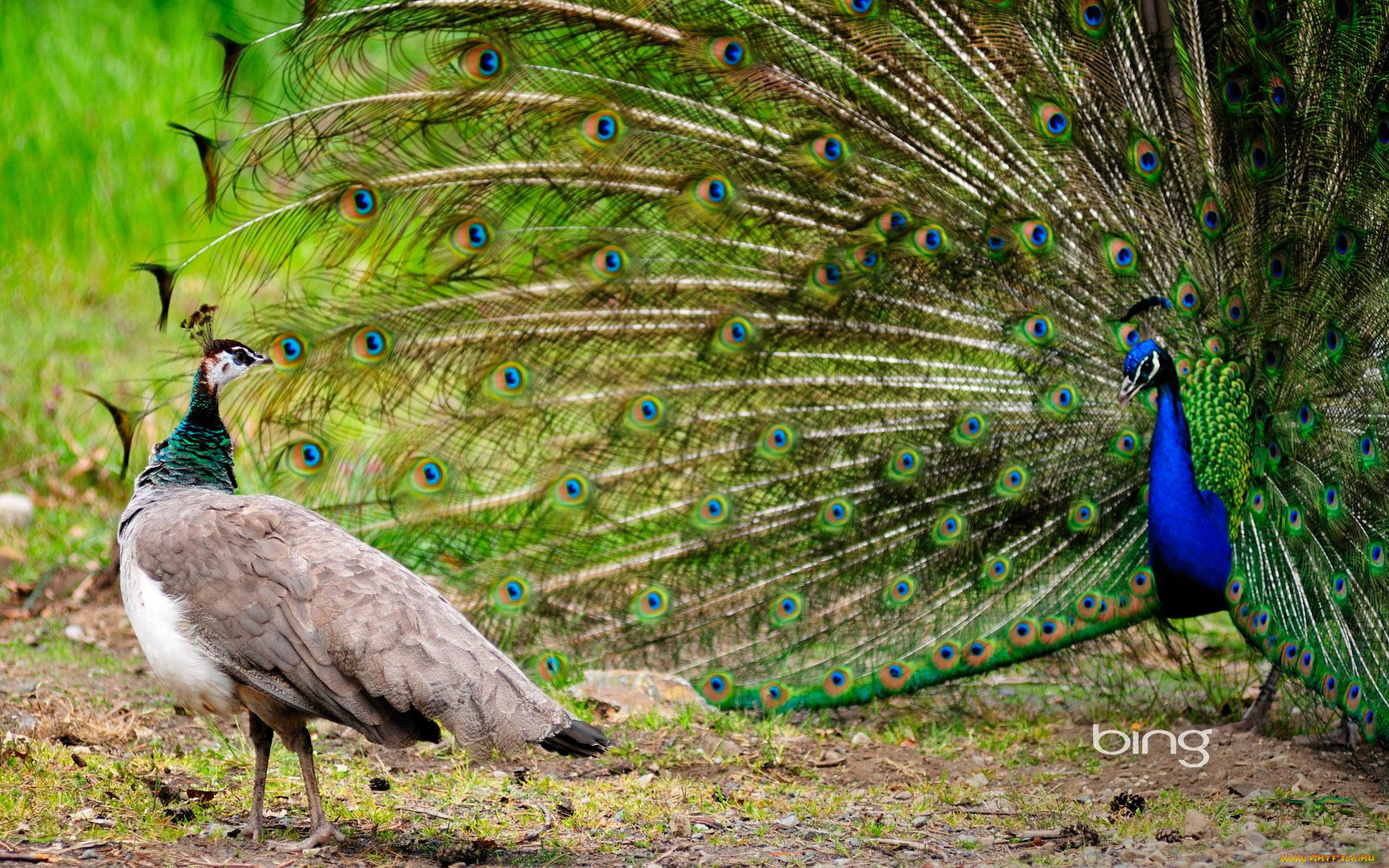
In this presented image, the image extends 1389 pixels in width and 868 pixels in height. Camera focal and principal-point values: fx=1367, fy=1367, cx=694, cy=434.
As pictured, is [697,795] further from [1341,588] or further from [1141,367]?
[1341,588]

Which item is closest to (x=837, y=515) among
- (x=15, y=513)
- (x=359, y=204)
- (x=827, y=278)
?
(x=827, y=278)

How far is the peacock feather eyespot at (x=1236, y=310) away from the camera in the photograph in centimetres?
445

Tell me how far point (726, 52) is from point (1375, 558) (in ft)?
8.59

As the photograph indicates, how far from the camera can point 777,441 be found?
4.98 metres

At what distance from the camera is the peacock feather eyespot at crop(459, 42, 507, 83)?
457 cm

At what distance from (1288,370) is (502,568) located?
8.95 feet

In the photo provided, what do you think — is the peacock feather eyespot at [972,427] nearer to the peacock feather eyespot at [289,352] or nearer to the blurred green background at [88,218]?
the peacock feather eyespot at [289,352]

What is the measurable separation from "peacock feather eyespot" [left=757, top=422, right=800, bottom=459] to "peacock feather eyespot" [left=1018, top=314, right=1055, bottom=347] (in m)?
0.90

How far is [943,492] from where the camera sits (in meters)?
4.95

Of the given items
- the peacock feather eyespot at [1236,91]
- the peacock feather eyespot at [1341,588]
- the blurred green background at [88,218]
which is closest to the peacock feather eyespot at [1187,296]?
the peacock feather eyespot at [1236,91]

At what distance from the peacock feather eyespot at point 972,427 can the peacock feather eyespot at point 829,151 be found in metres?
1.01

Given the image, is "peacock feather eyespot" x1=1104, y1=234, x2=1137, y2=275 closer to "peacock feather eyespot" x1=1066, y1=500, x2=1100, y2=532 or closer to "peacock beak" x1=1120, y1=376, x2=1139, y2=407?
"peacock beak" x1=1120, y1=376, x2=1139, y2=407

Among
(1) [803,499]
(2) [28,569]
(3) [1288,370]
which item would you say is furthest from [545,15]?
(2) [28,569]

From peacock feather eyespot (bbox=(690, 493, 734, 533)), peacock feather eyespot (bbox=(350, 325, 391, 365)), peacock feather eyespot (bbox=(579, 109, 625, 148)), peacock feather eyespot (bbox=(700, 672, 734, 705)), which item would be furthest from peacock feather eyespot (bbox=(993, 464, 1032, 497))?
peacock feather eyespot (bbox=(350, 325, 391, 365))
